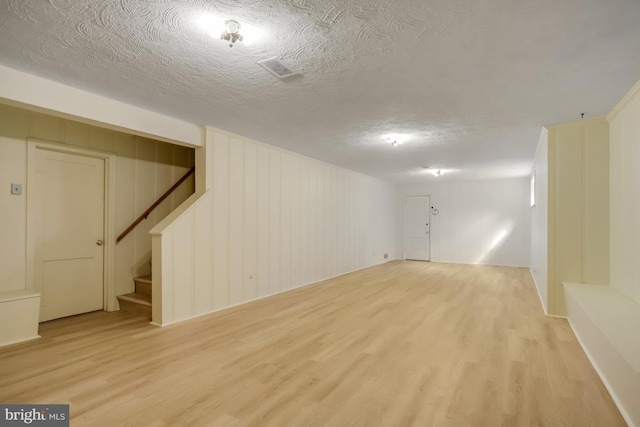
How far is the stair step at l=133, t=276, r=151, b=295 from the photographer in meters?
4.20

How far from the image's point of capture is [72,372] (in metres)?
2.42

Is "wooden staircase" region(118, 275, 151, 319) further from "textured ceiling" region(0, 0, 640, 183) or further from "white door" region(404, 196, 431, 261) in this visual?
"white door" region(404, 196, 431, 261)

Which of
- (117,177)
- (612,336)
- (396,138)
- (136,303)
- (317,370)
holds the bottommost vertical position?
(317,370)

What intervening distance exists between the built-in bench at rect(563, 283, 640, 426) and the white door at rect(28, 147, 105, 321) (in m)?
5.35

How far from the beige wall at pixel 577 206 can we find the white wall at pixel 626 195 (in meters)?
0.13

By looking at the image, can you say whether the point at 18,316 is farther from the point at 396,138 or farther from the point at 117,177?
the point at 396,138

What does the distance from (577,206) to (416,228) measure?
6119 mm

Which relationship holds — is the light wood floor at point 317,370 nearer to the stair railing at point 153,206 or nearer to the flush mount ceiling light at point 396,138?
the stair railing at point 153,206

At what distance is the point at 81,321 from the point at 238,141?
9.86ft

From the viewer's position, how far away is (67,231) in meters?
3.88

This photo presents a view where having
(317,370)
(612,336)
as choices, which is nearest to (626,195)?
(612,336)

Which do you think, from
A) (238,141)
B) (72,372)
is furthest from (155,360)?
(238,141)

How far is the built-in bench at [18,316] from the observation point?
2.92 metres

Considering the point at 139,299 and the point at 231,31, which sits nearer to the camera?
the point at 231,31
